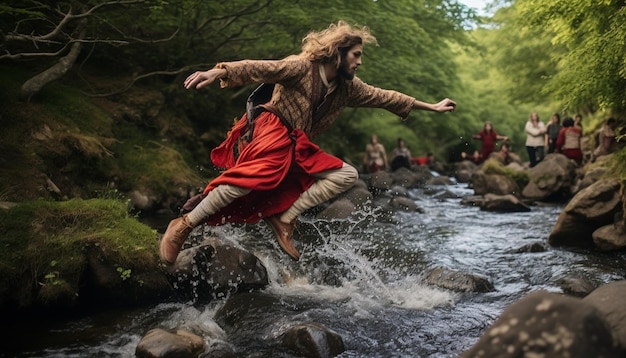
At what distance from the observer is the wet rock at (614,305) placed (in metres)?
3.20

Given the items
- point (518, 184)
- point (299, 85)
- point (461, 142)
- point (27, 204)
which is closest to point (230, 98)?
point (518, 184)

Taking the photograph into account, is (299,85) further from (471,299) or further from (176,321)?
(471,299)

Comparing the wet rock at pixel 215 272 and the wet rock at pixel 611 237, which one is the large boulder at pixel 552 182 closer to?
the wet rock at pixel 611 237

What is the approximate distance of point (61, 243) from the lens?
5352 millimetres

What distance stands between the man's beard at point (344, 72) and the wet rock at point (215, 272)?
239cm

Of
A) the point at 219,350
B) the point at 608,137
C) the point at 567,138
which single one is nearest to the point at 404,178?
the point at 567,138

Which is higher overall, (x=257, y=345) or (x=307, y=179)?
(x=307, y=179)

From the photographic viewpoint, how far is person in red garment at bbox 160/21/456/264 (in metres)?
4.58

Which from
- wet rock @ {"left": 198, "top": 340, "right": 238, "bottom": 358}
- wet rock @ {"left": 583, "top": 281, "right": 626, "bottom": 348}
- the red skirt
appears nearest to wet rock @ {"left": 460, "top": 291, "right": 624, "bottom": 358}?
wet rock @ {"left": 583, "top": 281, "right": 626, "bottom": 348}

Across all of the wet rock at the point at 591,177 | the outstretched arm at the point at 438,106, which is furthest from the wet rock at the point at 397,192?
the outstretched arm at the point at 438,106

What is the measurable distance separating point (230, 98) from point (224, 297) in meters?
9.17

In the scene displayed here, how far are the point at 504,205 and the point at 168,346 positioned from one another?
9779 millimetres

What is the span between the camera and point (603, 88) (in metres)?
7.29

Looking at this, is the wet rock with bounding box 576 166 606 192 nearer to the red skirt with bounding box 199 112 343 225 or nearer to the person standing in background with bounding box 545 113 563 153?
the person standing in background with bounding box 545 113 563 153
